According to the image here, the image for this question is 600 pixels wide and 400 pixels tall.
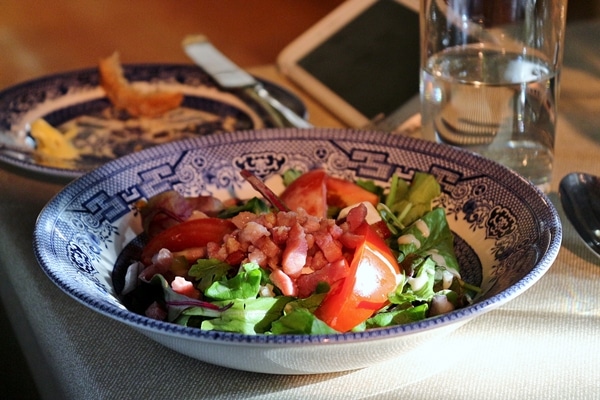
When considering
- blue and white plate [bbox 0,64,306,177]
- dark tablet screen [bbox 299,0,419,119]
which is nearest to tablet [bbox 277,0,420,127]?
dark tablet screen [bbox 299,0,419,119]

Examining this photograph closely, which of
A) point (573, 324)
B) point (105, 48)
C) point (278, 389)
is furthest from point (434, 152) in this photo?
point (105, 48)

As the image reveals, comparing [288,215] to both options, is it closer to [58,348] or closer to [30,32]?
[58,348]

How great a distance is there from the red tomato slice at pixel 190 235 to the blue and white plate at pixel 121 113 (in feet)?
1.31

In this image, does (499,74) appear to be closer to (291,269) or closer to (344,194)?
(344,194)

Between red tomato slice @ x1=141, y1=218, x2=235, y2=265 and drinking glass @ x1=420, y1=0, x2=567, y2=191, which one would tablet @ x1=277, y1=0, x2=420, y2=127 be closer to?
drinking glass @ x1=420, y1=0, x2=567, y2=191

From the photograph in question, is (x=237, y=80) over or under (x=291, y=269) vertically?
under

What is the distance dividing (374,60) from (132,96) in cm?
40

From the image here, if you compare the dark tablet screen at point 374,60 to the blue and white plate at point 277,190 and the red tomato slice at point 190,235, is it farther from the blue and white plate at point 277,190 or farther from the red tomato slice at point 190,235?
the red tomato slice at point 190,235

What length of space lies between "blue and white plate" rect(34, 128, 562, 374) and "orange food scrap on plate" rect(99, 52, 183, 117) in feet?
1.29

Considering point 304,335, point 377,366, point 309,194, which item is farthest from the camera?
point 309,194

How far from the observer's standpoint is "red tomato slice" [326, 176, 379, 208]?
827 millimetres

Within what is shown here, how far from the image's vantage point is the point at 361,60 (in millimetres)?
1295

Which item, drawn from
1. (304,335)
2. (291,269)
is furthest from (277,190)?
(304,335)

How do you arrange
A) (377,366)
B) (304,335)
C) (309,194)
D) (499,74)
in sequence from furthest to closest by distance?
(499,74) → (309,194) → (377,366) → (304,335)
